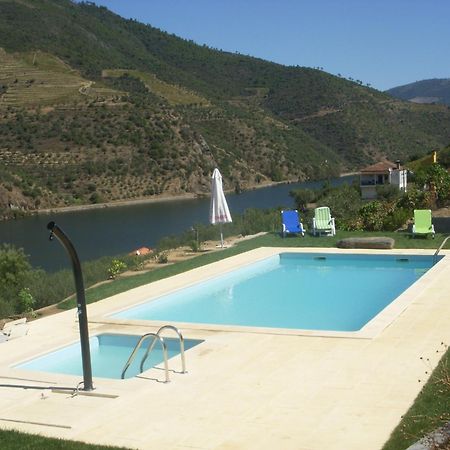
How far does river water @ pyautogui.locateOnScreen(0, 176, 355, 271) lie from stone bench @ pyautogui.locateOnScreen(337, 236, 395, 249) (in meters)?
9.81

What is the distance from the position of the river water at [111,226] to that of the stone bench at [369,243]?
9.81m

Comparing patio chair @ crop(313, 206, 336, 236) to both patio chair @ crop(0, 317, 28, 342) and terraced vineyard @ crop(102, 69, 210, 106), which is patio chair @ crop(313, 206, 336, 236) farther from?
terraced vineyard @ crop(102, 69, 210, 106)

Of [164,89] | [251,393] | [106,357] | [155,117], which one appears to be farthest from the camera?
[164,89]

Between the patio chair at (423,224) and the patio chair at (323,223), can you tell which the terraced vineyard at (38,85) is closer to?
the patio chair at (323,223)

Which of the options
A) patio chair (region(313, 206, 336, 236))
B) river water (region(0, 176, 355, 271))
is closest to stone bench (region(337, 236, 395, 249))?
patio chair (region(313, 206, 336, 236))

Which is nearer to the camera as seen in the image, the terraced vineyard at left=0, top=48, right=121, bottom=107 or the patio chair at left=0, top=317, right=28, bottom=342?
the patio chair at left=0, top=317, right=28, bottom=342

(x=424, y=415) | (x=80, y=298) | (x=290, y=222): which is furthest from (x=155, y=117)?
(x=424, y=415)

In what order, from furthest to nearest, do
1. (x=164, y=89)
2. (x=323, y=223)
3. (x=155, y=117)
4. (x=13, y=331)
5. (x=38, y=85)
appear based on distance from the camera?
(x=164, y=89) → (x=38, y=85) → (x=155, y=117) → (x=323, y=223) → (x=13, y=331)

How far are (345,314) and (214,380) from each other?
13.1ft

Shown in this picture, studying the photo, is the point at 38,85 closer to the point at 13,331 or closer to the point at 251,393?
the point at 13,331

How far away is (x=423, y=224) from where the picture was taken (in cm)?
1430

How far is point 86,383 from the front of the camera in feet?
19.7

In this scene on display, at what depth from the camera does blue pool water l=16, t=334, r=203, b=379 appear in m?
7.21

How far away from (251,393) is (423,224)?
30.9ft
